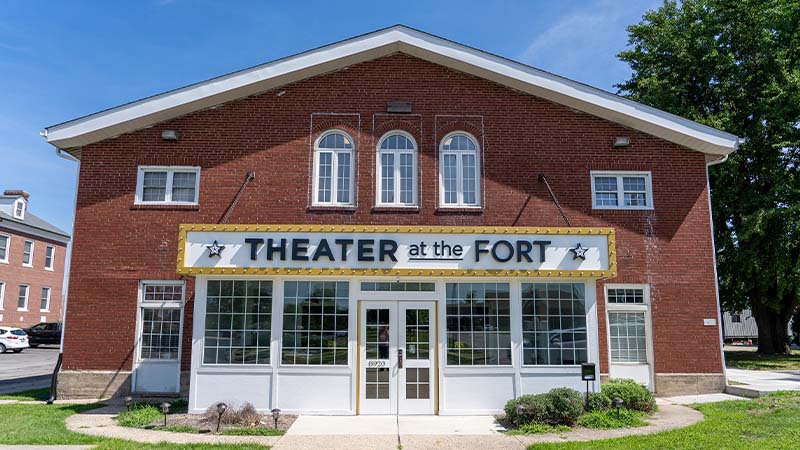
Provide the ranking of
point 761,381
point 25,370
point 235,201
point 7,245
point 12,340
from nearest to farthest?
point 235,201, point 761,381, point 25,370, point 12,340, point 7,245

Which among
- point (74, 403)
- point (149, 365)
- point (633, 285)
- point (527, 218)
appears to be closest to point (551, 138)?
point (527, 218)

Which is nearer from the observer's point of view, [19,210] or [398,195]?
[398,195]

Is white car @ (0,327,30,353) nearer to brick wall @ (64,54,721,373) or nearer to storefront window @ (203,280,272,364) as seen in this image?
brick wall @ (64,54,721,373)

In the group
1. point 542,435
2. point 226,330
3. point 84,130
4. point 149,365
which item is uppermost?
point 84,130

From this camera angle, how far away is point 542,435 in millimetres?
9695

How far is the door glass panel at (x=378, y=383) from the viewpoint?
11703 millimetres

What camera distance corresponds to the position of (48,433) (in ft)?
31.4

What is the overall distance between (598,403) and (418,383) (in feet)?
11.4

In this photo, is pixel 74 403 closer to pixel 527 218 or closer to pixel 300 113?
pixel 300 113

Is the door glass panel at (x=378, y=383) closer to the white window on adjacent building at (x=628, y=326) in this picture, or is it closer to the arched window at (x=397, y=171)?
the arched window at (x=397, y=171)

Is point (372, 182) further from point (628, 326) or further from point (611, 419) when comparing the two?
point (611, 419)

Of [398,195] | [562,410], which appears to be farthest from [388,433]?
[398,195]

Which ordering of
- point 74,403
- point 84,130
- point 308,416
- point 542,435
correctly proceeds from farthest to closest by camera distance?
point 84,130, point 74,403, point 308,416, point 542,435

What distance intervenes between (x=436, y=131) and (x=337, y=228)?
404 centimetres
